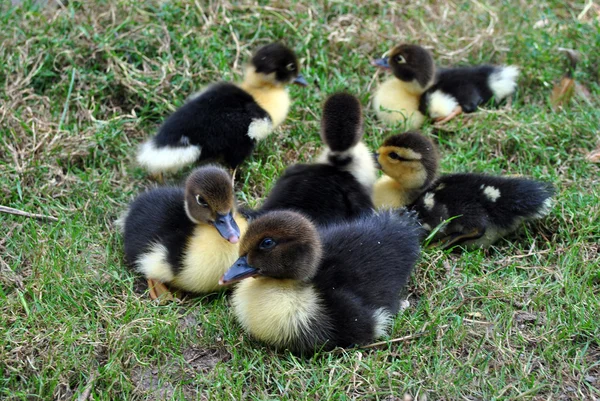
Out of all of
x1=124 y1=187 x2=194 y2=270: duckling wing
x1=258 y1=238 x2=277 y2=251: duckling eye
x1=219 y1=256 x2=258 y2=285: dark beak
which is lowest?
x1=124 y1=187 x2=194 y2=270: duckling wing

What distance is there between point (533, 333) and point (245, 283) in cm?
122

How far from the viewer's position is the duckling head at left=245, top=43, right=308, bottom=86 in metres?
4.54

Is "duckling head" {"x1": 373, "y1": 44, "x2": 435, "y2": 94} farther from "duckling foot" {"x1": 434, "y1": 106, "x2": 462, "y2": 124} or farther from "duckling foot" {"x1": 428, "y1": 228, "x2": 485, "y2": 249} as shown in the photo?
"duckling foot" {"x1": 428, "y1": 228, "x2": 485, "y2": 249}

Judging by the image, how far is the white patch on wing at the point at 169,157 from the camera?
13.5 ft

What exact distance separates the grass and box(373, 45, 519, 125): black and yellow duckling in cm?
12

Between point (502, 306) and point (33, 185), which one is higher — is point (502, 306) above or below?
below

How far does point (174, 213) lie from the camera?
11.8ft

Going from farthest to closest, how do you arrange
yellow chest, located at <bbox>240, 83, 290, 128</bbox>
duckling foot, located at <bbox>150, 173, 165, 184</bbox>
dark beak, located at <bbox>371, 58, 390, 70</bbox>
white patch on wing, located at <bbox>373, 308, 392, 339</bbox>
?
dark beak, located at <bbox>371, 58, 390, 70</bbox>
yellow chest, located at <bbox>240, 83, 290, 128</bbox>
duckling foot, located at <bbox>150, 173, 165, 184</bbox>
white patch on wing, located at <bbox>373, 308, 392, 339</bbox>

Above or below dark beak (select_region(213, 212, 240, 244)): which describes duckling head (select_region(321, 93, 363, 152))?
above

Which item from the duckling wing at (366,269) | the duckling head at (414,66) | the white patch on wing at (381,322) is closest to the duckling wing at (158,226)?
the duckling wing at (366,269)

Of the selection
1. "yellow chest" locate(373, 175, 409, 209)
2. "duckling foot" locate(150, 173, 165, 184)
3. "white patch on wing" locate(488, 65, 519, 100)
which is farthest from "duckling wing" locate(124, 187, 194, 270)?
"white patch on wing" locate(488, 65, 519, 100)

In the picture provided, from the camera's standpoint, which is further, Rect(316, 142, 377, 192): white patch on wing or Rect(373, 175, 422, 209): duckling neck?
Rect(373, 175, 422, 209): duckling neck

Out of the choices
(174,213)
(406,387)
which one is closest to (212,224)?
(174,213)

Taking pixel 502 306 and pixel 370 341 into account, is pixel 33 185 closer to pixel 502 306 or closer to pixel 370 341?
pixel 370 341
